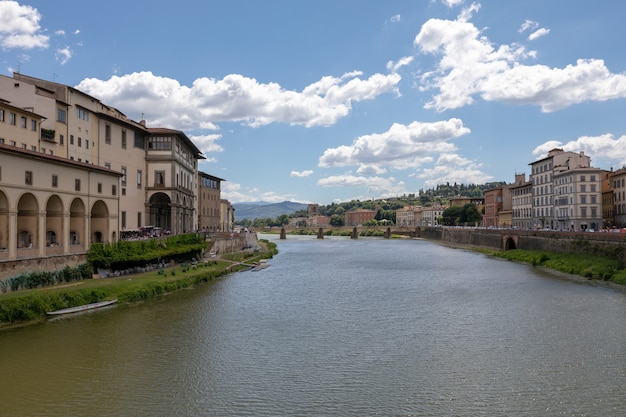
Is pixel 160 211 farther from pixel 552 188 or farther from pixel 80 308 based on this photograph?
pixel 552 188

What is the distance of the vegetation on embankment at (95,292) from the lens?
25.2m

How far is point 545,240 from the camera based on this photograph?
6047 cm

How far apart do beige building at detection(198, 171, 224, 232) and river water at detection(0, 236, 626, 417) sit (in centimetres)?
4942

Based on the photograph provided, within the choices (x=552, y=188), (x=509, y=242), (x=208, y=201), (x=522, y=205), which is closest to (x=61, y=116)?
(x=208, y=201)

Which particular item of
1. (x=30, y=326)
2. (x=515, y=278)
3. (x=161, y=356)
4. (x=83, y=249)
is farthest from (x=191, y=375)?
(x=515, y=278)

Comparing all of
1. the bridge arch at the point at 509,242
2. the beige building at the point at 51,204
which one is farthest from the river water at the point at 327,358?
the bridge arch at the point at 509,242

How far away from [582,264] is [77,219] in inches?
1778

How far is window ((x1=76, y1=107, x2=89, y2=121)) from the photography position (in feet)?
146

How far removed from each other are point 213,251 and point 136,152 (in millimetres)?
15560

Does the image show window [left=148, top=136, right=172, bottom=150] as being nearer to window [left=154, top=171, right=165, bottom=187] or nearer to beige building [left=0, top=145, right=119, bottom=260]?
window [left=154, top=171, right=165, bottom=187]

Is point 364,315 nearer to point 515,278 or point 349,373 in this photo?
point 349,373

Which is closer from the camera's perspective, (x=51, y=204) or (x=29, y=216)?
(x=29, y=216)

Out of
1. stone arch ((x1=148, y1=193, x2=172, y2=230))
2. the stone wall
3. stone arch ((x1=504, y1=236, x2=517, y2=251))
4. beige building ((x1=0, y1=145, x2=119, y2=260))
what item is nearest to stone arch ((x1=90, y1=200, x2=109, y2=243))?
beige building ((x1=0, y1=145, x2=119, y2=260))

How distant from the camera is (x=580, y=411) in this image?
48.5 ft
